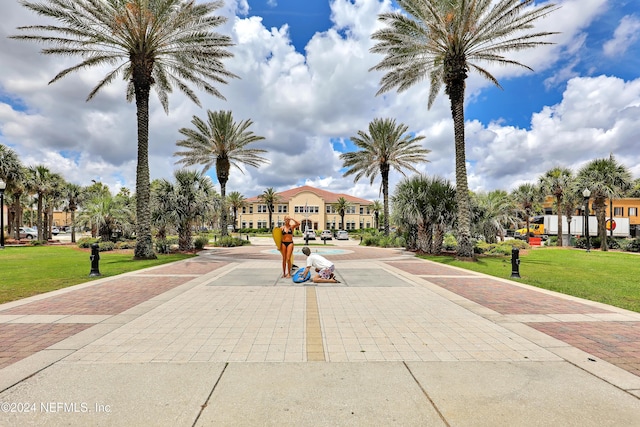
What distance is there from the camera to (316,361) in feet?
14.5

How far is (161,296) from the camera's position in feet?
27.7

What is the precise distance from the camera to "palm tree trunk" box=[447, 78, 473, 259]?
1767 centimetres

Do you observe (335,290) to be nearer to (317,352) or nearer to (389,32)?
(317,352)

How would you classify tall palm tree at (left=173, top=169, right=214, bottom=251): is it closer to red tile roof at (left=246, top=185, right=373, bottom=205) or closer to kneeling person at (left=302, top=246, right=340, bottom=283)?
kneeling person at (left=302, top=246, right=340, bottom=283)

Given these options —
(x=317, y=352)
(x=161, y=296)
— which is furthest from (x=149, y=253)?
(x=317, y=352)

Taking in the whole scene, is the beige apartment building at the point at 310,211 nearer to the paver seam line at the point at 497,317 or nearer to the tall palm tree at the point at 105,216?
the tall palm tree at the point at 105,216


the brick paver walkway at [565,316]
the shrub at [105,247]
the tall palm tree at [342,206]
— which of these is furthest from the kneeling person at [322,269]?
the tall palm tree at [342,206]

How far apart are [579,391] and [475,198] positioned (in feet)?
77.8

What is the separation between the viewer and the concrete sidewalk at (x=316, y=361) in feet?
10.5

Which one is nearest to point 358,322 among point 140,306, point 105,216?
point 140,306

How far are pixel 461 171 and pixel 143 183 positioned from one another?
1755cm

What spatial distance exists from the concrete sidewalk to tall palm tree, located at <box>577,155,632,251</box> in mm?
26382

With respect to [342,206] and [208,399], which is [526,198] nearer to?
[342,206]

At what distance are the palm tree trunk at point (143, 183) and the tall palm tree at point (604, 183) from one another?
1341 inches
